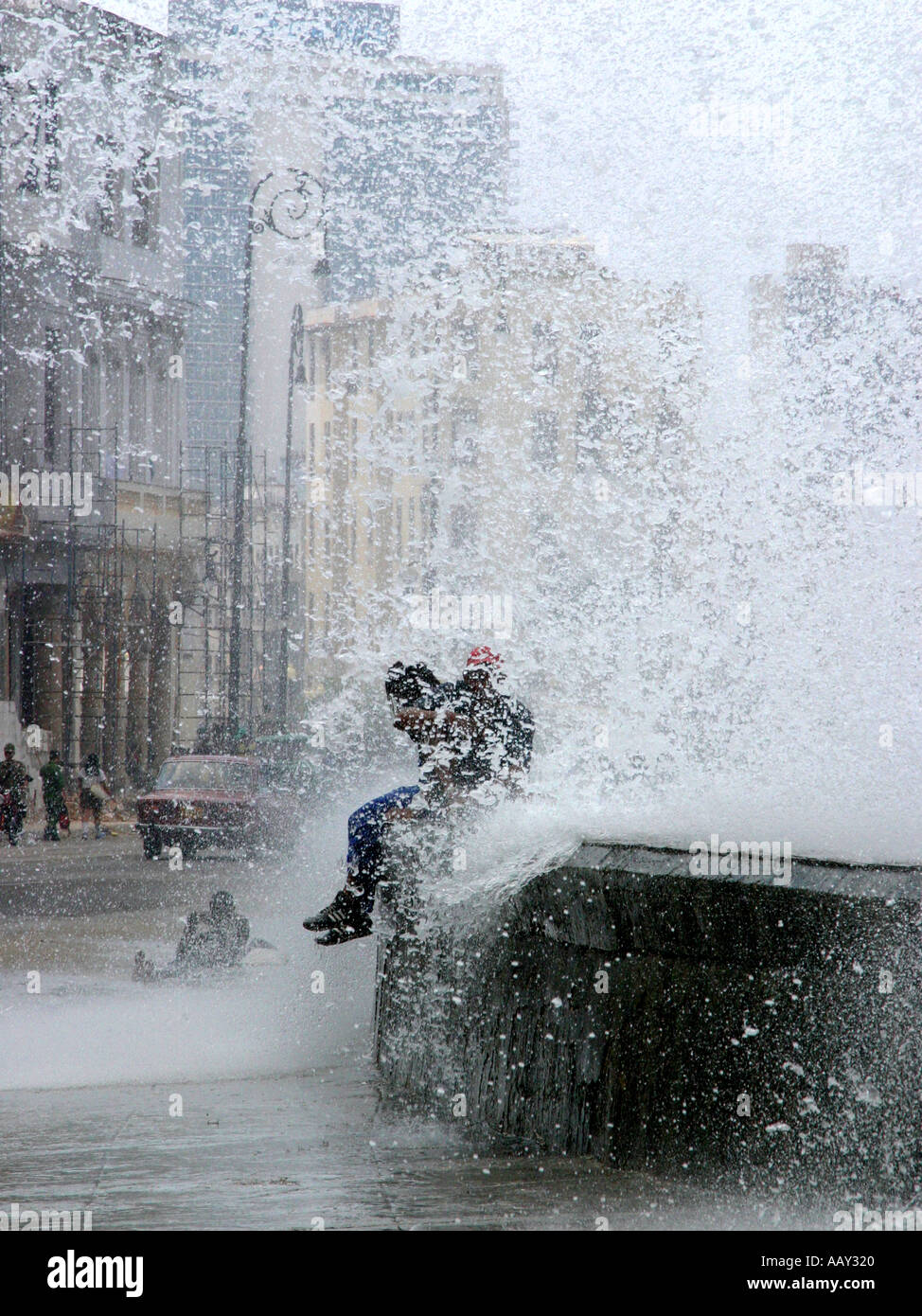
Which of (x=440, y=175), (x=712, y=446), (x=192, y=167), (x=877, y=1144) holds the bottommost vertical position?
(x=877, y=1144)

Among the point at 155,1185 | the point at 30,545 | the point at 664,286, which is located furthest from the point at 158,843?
the point at 155,1185

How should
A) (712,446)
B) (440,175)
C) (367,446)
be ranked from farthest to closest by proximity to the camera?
(367,446), (440,175), (712,446)

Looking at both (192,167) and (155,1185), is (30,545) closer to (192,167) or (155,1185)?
(192,167)

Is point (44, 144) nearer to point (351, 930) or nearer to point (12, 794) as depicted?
point (12, 794)

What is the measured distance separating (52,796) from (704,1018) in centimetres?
1882

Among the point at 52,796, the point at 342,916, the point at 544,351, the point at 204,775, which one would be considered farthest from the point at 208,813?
the point at 342,916

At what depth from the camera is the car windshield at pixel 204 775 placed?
62.3 feet

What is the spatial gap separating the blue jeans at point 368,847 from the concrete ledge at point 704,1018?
89 centimetres

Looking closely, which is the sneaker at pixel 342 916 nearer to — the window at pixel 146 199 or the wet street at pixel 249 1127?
the wet street at pixel 249 1127

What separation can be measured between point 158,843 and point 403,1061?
1488 cm

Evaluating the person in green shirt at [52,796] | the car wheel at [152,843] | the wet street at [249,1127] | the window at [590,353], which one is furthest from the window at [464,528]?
the wet street at [249,1127]

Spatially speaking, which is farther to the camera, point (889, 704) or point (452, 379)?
point (452, 379)

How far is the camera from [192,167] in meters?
29.8

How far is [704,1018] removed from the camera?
301 centimetres
